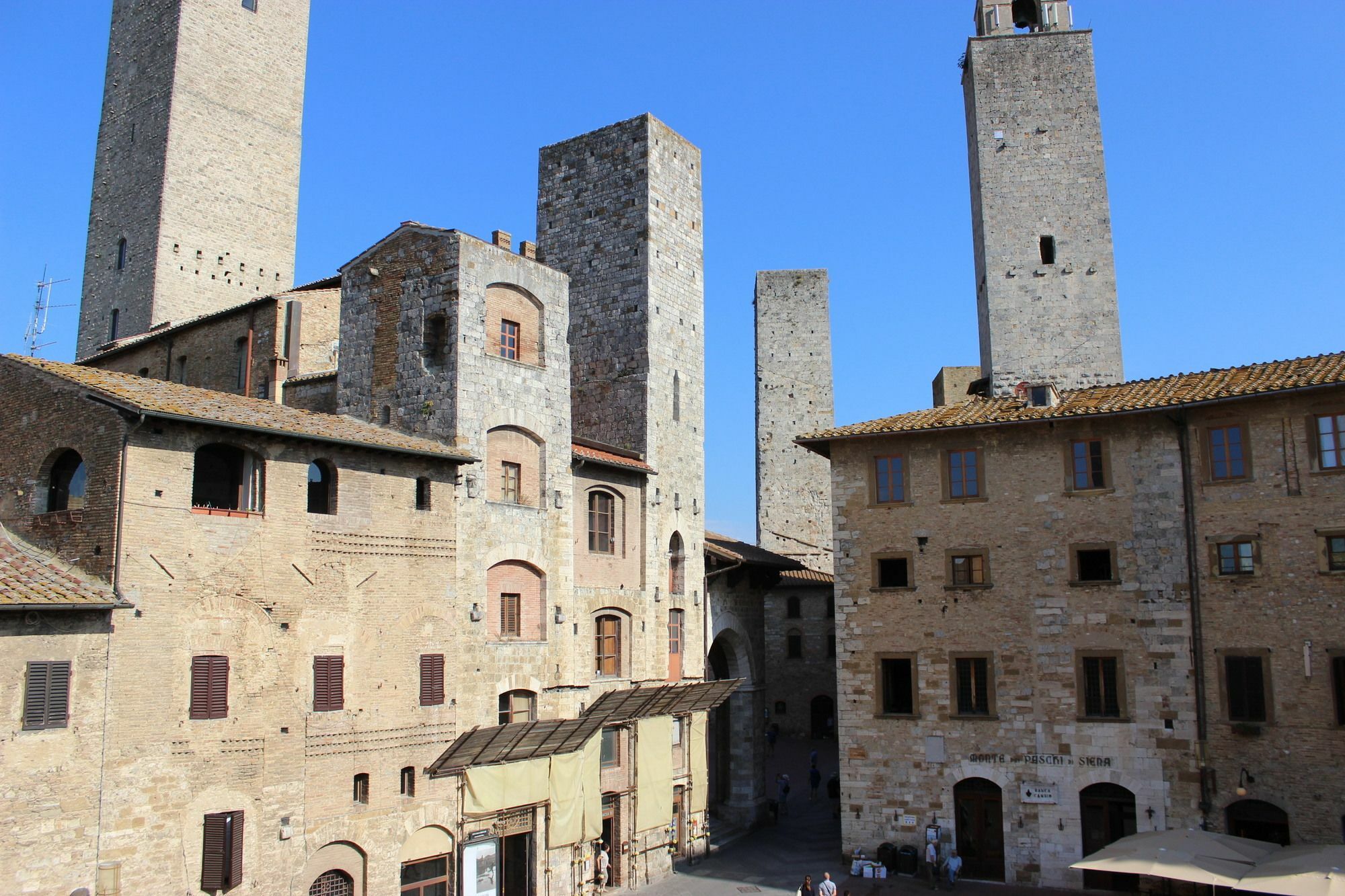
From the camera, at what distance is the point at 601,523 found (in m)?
28.3

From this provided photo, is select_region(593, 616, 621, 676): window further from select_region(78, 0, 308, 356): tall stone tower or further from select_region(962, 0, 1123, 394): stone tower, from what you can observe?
select_region(78, 0, 308, 356): tall stone tower

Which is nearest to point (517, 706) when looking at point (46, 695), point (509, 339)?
point (509, 339)

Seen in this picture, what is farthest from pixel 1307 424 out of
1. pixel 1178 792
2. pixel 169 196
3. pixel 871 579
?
pixel 169 196

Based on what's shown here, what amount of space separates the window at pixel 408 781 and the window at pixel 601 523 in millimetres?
7761

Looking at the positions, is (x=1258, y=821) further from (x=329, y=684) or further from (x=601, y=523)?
(x=329, y=684)

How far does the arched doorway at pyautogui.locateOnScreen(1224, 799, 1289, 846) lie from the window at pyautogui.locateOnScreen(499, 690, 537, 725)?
15.0 metres

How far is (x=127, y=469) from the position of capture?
1803 cm

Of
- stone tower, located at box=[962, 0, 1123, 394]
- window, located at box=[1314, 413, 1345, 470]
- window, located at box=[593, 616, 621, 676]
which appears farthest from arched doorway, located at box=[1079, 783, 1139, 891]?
stone tower, located at box=[962, 0, 1123, 394]

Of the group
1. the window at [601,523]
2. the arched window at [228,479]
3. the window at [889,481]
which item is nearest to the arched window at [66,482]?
the arched window at [228,479]

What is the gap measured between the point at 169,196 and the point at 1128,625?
35.0m

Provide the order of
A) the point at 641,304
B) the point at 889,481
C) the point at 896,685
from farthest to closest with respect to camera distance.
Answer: the point at 641,304 < the point at 889,481 < the point at 896,685

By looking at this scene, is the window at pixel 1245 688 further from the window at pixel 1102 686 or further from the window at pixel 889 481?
the window at pixel 889 481

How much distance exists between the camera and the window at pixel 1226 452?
934 inches

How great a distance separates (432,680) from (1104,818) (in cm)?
1496
